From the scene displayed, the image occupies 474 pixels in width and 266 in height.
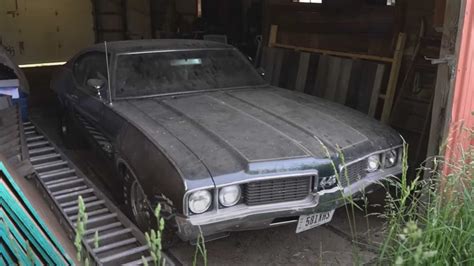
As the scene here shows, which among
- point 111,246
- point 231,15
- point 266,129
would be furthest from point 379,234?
point 231,15

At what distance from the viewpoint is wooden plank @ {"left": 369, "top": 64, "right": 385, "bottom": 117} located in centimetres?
551

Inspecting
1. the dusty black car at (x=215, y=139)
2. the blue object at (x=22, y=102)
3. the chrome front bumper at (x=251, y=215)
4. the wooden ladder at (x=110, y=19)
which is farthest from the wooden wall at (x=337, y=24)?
the wooden ladder at (x=110, y=19)

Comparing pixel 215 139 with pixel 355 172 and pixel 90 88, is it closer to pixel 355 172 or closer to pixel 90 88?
pixel 355 172

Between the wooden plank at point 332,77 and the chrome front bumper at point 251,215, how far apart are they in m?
3.13

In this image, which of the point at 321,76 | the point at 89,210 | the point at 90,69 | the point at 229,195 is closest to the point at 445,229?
the point at 229,195

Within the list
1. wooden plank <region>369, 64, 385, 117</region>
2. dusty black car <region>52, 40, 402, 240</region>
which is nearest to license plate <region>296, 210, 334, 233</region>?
dusty black car <region>52, 40, 402, 240</region>

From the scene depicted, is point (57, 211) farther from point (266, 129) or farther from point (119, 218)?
point (266, 129)

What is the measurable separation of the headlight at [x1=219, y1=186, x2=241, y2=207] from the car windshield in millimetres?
1656

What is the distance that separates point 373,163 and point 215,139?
1.21m

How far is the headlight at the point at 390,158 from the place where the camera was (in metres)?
3.54

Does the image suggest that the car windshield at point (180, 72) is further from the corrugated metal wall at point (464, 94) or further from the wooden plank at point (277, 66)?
the wooden plank at point (277, 66)

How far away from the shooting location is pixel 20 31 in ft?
40.3

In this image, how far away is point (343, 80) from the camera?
5973mm

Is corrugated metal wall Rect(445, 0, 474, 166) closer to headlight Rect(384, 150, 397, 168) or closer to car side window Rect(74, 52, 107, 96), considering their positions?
headlight Rect(384, 150, 397, 168)
